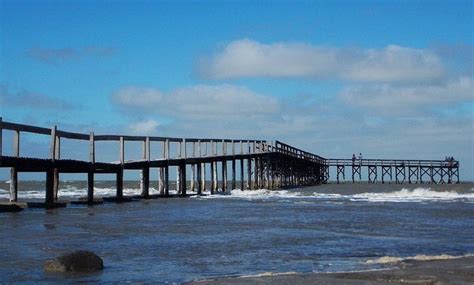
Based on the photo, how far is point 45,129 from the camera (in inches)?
1039

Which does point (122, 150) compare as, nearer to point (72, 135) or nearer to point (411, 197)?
point (72, 135)

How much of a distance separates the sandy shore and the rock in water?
7.80ft

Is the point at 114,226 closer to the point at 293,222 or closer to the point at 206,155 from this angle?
the point at 293,222

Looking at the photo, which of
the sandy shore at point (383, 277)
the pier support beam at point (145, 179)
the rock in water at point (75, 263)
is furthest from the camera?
the pier support beam at point (145, 179)

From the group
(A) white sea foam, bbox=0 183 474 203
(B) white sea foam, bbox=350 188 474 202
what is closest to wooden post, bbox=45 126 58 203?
(A) white sea foam, bbox=0 183 474 203

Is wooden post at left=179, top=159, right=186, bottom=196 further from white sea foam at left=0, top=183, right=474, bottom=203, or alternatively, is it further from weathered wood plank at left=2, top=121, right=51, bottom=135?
weathered wood plank at left=2, top=121, right=51, bottom=135

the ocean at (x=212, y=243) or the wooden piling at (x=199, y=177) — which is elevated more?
the wooden piling at (x=199, y=177)

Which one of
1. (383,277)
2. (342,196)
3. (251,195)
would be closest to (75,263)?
(383,277)

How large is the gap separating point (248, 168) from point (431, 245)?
39.5 metres

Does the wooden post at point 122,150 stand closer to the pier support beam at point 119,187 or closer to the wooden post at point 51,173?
the pier support beam at point 119,187

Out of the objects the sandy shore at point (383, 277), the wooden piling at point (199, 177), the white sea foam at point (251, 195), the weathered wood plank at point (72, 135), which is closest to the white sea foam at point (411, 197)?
the white sea foam at point (251, 195)

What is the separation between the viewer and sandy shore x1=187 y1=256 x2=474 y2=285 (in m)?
8.75

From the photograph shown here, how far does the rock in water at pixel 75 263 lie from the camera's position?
10.2 metres

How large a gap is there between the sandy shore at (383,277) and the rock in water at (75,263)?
2376 mm
